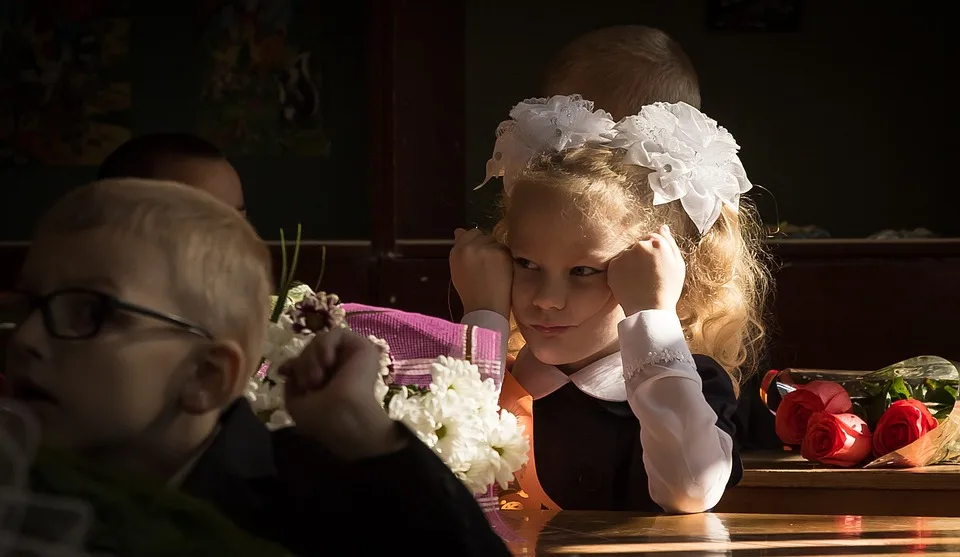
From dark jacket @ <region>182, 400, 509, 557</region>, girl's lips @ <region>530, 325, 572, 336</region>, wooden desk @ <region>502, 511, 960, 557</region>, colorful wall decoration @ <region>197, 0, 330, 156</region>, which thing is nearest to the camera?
dark jacket @ <region>182, 400, 509, 557</region>

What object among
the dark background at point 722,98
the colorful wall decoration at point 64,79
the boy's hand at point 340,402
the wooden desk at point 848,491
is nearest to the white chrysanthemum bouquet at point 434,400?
the boy's hand at point 340,402

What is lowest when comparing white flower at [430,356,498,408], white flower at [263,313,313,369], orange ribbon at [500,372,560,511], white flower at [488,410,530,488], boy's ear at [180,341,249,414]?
orange ribbon at [500,372,560,511]

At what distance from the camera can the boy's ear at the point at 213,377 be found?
0.63m

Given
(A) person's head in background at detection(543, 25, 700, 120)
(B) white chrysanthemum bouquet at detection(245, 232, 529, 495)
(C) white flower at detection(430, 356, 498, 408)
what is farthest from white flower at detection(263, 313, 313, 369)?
(A) person's head in background at detection(543, 25, 700, 120)

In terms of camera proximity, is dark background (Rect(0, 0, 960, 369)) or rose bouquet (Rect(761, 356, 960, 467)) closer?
rose bouquet (Rect(761, 356, 960, 467))

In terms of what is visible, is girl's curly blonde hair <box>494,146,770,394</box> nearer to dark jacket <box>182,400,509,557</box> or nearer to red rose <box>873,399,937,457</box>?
red rose <box>873,399,937,457</box>

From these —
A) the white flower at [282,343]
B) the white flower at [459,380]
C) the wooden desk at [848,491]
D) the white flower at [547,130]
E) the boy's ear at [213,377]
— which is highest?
the boy's ear at [213,377]

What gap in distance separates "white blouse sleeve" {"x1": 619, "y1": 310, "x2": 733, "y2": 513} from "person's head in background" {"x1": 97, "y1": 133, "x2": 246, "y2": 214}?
1.66 feet

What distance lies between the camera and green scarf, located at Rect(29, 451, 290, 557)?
53cm

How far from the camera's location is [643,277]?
150cm

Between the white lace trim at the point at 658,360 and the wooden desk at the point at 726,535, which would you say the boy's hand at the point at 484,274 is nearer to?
the white lace trim at the point at 658,360

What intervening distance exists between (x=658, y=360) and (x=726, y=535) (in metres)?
0.45

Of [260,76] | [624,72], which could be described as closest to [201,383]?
[624,72]

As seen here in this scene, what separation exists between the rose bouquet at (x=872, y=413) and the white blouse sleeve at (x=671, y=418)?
645 millimetres
